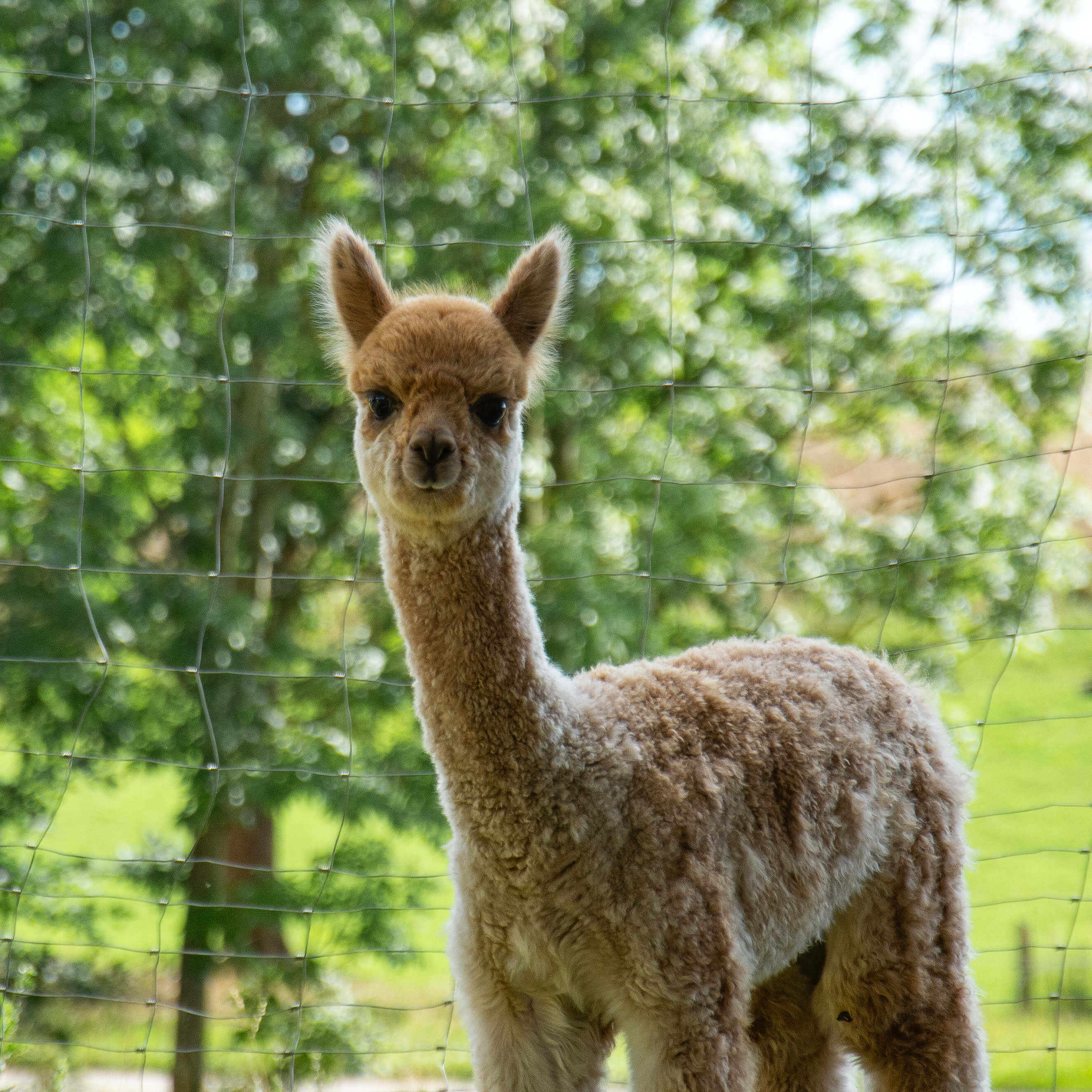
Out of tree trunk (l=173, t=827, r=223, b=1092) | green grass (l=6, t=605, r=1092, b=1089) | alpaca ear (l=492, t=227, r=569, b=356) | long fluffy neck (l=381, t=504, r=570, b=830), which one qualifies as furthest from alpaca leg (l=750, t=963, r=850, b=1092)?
tree trunk (l=173, t=827, r=223, b=1092)

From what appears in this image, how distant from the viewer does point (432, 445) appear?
2145 millimetres

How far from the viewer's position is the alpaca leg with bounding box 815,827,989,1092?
2.59 metres

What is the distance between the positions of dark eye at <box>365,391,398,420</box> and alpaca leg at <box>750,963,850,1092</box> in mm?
1638

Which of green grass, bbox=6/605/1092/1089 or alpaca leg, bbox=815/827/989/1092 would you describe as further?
green grass, bbox=6/605/1092/1089

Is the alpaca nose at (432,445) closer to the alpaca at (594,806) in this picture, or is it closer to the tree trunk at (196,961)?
the alpaca at (594,806)

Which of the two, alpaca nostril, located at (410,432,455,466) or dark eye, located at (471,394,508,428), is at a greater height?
dark eye, located at (471,394,508,428)

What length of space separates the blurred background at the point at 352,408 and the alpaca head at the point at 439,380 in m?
2.71

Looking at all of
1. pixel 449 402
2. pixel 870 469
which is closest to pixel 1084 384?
pixel 870 469

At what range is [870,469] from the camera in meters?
7.76

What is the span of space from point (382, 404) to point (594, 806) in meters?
0.89

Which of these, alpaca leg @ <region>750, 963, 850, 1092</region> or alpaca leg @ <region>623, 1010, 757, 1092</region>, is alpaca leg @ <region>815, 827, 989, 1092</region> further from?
alpaca leg @ <region>623, 1010, 757, 1092</region>

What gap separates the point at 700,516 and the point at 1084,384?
249cm

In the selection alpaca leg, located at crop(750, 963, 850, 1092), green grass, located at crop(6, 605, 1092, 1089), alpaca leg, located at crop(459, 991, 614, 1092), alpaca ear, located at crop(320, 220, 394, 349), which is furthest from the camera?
green grass, located at crop(6, 605, 1092, 1089)

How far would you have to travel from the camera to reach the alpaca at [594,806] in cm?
217
